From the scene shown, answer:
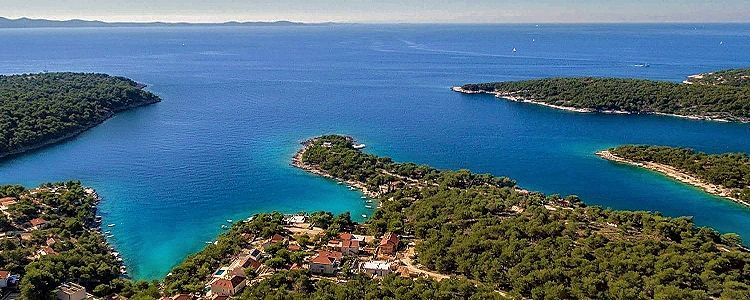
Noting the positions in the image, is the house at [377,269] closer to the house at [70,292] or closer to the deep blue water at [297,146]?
the deep blue water at [297,146]

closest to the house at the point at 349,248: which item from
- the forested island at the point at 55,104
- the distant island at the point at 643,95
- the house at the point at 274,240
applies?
the house at the point at 274,240

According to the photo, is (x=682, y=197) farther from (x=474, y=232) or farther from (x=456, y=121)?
(x=456, y=121)

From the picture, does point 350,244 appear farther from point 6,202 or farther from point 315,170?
point 6,202

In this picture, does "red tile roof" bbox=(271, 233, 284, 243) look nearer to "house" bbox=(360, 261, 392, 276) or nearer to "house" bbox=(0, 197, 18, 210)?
"house" bbox=(360, 261, 392, 276)

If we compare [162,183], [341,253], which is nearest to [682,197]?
[341,253]

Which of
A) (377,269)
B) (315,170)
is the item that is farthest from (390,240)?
(315,170)

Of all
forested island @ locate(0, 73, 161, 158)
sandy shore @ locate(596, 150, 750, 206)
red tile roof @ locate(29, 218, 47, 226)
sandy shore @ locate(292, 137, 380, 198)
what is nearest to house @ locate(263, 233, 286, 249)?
sandy shore @ locate(292, 137, 380, 198)
